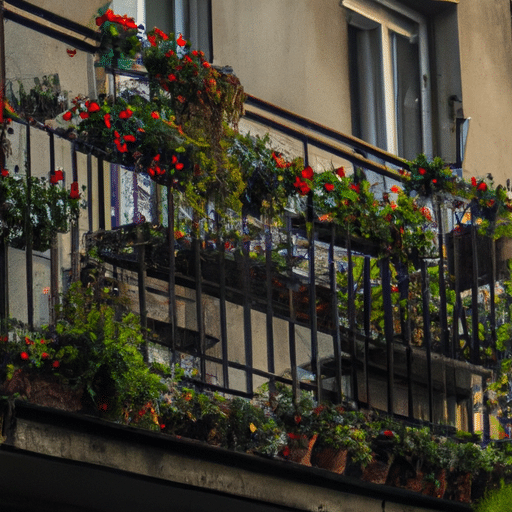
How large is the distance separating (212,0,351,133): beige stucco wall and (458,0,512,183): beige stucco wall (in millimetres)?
1674

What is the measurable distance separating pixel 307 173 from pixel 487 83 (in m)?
3.91

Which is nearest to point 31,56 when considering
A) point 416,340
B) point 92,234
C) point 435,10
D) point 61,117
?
point 61,117

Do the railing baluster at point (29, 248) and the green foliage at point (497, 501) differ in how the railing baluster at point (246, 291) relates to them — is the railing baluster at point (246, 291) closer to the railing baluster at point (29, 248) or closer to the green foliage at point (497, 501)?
the railing baluster at point (29, 248)

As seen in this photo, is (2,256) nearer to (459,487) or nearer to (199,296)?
Answer: (199,296)

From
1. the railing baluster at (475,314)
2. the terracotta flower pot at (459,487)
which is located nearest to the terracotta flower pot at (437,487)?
the terracotta flower pot at (459,487)

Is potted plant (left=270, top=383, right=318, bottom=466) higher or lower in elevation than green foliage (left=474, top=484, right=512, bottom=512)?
higher

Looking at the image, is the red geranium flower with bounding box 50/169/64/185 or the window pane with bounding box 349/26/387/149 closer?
the red geranium flower with bounding box 50/169/64/185

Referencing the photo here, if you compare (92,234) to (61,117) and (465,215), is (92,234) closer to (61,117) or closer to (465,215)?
(61,117)

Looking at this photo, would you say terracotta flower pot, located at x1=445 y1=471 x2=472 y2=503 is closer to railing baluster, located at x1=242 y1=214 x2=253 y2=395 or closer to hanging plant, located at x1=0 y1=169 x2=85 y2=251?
railing baluster, located at x1=242 y1=214 x2=253 y2=395

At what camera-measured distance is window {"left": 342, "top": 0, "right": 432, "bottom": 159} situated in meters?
12.7

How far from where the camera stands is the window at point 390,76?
498 inches

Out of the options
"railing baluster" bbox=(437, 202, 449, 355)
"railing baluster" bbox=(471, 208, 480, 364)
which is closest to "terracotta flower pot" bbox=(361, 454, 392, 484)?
"railing baluster" bbox=(437, 202, 449, 355)

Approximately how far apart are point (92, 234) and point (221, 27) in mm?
3164

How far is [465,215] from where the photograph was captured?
38.5ft
